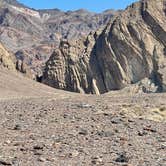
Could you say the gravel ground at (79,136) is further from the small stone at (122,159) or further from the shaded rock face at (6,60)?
the shaded rock face at (6,60)

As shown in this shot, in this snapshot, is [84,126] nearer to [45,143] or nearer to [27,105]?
[45,143]

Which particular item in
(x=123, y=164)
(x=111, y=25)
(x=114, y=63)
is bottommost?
(x=123, y=164)

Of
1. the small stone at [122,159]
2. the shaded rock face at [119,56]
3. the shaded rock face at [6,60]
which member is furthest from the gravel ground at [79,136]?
the shaded rock face at [6,60]

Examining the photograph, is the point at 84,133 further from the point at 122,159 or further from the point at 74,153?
the point at 122,159

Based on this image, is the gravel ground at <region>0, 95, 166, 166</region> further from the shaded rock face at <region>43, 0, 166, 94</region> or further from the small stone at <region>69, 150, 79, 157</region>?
the shaded rock face at <region>43, 0, 166, 94</region>

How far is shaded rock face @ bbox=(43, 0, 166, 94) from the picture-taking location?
47688 mm

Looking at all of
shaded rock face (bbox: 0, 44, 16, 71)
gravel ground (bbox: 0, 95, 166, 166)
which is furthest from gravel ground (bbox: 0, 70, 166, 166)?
shaded rock face (bbox: 0, 44, 16, 71)

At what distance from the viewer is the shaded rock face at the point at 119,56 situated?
1877 inches

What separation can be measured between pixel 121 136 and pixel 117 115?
322 cm

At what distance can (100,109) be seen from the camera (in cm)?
1820

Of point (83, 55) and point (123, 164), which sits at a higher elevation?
point (83, 55)

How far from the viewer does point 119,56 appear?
1914 inches

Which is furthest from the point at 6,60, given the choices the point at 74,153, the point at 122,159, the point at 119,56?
the point at 122,159

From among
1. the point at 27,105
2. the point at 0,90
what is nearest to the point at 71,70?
the point at 0,90
